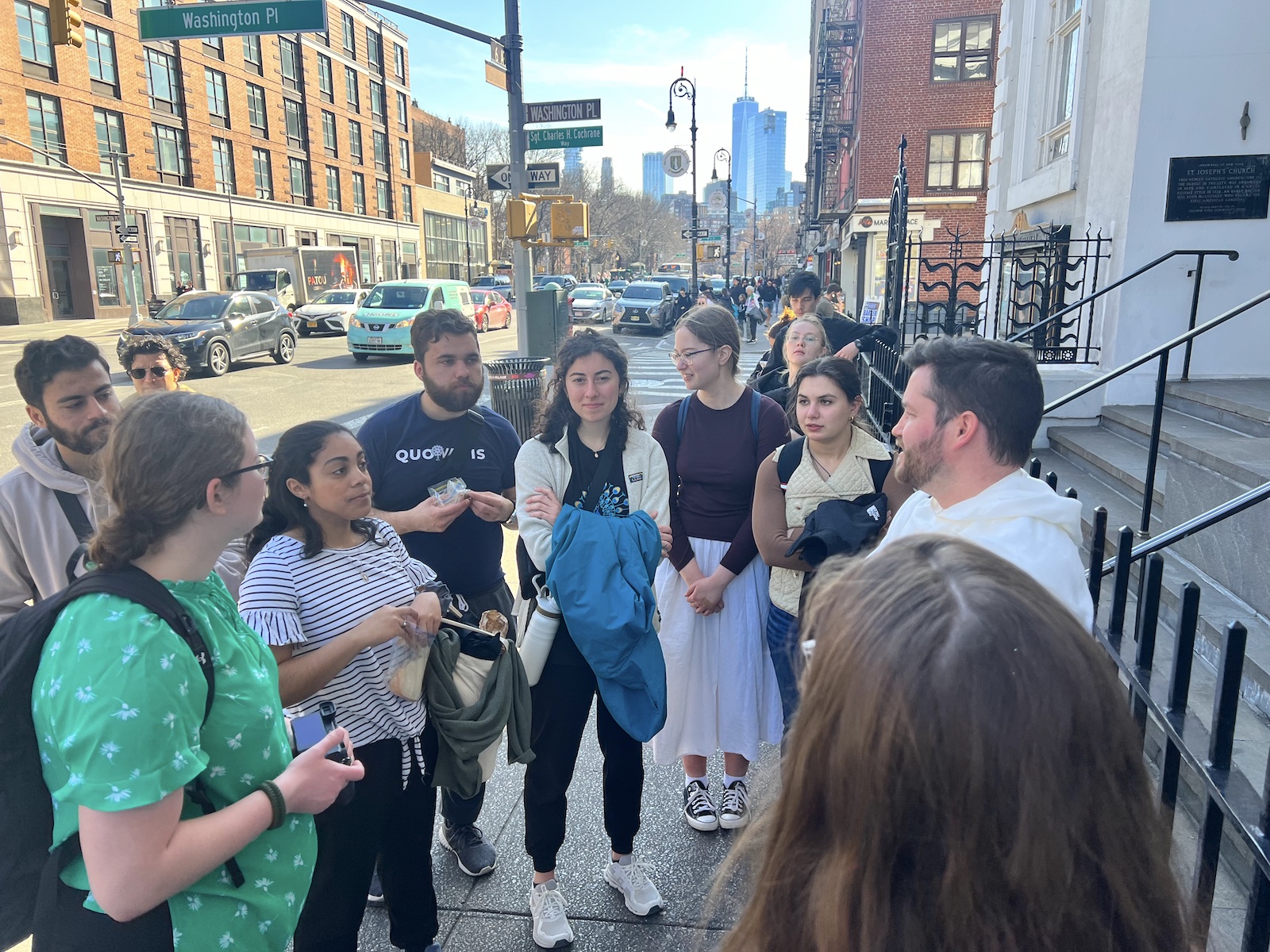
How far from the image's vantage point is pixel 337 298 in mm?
28203

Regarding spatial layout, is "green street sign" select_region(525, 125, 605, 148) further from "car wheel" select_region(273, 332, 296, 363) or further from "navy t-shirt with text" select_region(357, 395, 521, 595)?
"car wheel" select_region(273, 332, 296, 363)

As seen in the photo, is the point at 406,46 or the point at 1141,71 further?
the point at 406,46

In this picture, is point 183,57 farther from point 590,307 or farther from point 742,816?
point 742,816

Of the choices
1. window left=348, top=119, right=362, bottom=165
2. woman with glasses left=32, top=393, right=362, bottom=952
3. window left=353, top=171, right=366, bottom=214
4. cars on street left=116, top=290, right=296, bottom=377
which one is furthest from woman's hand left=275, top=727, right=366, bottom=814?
window left=348, top=119, right=362, bottom=165

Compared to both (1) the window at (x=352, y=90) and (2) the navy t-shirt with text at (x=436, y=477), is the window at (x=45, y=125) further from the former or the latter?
(2) the navy t-shirt with text at (x=436, y=477)

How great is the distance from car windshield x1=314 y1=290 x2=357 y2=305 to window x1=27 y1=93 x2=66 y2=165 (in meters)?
13.6

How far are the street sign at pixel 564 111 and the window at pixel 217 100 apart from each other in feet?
125

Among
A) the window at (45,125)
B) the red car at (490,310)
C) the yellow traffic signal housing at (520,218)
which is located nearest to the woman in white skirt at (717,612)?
the yellow traffic signal housing at (520,218)

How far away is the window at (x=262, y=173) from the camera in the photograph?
44875 millimetres

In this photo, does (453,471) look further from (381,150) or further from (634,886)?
(381,150)

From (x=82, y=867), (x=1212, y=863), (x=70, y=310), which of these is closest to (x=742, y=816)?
(x=1212, y=863)

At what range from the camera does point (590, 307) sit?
34.1 metres

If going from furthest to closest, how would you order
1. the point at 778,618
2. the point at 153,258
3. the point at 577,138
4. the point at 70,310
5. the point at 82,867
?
the point at 153,258
the point at 70,310
the point at 577,138
the point at 778,618
the point at 82,867

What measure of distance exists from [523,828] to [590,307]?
3195cm
